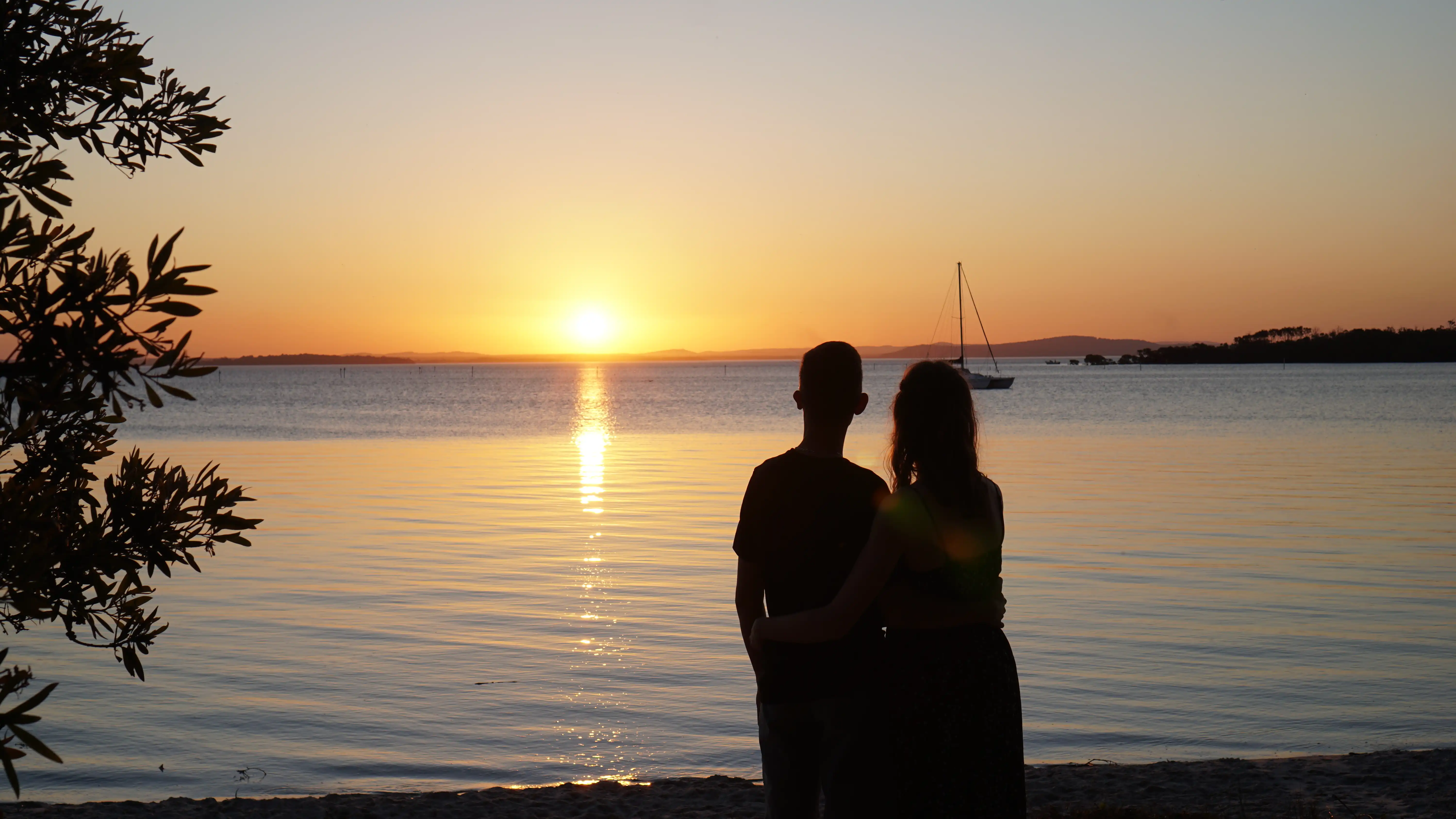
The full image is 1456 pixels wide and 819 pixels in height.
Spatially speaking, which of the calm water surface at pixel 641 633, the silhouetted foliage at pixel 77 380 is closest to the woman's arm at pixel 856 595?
the silhouetted foliage at pixel 77 380

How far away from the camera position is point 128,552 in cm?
315

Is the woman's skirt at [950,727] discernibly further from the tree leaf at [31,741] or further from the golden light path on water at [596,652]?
the golden light path on water at [596,652]

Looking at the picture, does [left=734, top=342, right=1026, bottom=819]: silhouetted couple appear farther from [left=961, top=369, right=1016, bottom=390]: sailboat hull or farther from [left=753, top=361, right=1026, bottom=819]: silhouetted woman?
[left=961, top=369, right=1016, bottom=390]: sailboat hull

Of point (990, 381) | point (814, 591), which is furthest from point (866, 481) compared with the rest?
point (990, 381)

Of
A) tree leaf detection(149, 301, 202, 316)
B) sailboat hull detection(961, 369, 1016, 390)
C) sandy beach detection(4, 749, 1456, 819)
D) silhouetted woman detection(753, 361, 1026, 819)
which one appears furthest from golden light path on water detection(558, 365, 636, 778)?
sailboat hull detection(961, 369, 1016, 390)

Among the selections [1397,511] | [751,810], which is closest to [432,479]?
[1397,511]

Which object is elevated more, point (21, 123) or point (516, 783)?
point (21, 123)

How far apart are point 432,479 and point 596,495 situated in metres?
6.40

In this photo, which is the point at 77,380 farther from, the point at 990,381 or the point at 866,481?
the point at 990,381

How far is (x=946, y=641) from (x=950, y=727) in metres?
0.28

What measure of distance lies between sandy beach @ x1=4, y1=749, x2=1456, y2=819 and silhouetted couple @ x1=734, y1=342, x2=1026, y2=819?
3.62 meters

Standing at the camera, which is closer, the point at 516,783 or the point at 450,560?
the point at 516,783

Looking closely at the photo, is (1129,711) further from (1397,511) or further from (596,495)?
(596,495)

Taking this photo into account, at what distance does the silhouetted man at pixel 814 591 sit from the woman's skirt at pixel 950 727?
0.40 feet
